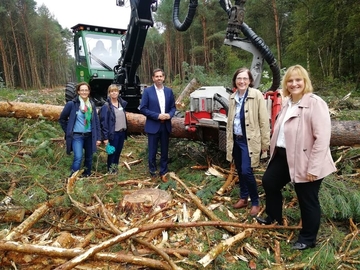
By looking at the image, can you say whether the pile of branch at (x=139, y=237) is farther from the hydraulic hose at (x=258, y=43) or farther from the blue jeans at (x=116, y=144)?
the hydraulic hose at (x=258, y=43)

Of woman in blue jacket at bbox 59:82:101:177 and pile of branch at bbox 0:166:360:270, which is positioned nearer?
pile of branch at bbox 0:166:360:270

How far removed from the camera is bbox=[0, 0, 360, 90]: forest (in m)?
15.2

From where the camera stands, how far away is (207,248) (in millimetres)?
2928

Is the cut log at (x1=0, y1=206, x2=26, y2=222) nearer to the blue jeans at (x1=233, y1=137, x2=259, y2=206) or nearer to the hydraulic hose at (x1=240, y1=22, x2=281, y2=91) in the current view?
the blue jeans at (x1=233, y1=137, x2=259, y2=206)

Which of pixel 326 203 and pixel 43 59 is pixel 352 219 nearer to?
pixel 326 203

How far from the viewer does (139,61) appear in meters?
7.20

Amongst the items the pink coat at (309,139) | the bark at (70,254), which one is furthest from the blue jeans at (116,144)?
the pink coat at (309,139)

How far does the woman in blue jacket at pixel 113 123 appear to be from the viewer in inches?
187

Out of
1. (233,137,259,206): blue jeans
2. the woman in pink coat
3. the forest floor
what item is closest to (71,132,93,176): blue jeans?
the forest floor

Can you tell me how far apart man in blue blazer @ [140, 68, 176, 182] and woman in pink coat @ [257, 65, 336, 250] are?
2.15 metres

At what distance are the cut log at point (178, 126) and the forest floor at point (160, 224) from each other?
348mm

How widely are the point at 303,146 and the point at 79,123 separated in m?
3.30

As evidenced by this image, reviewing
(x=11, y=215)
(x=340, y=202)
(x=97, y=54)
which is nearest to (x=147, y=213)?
(x=11, y=215)

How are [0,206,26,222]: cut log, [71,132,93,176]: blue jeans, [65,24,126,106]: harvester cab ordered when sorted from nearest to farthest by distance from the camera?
[0,206,26,222]: cut log
[71,132,93,176]: blue jeans
[65,24,126,106]: harvester cab
